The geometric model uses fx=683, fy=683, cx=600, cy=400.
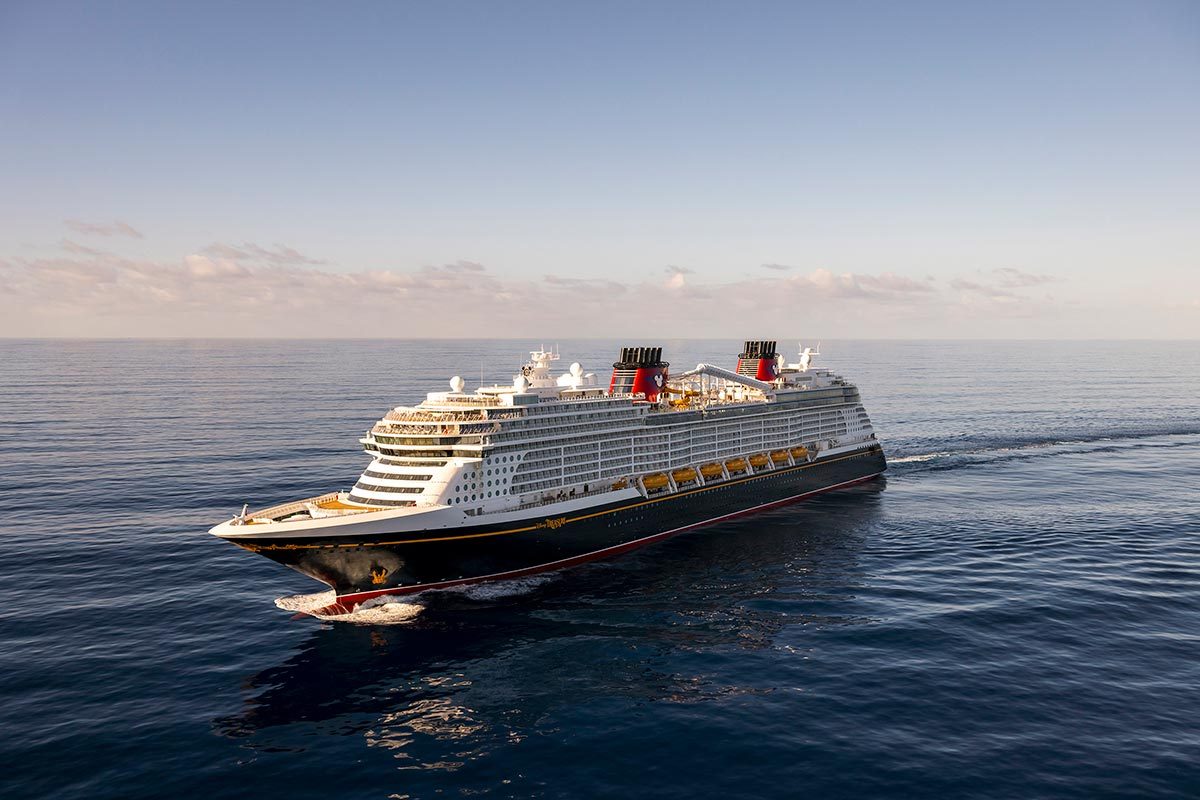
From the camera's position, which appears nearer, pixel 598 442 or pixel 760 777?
pixel 760 777

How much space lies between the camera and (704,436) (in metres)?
64.9

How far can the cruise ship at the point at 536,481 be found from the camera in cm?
4109

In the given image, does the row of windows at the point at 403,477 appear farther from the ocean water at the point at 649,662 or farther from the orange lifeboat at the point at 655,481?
the orange lifeboat at the point at 655,481

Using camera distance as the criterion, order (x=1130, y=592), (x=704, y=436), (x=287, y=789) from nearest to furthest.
A: (x=287, y=789)
(x=1130, y=592)
(x=704, y=436)

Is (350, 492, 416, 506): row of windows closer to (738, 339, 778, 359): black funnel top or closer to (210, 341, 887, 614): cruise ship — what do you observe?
(210, 341, 887, 614): cruise ship

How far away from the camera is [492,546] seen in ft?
148

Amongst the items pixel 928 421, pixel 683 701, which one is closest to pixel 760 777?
pixel 683 701

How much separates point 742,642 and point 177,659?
29.6 metres

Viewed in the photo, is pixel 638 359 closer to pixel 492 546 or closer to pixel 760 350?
pixel 760 350

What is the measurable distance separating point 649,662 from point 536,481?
17.2m

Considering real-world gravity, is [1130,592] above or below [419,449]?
below

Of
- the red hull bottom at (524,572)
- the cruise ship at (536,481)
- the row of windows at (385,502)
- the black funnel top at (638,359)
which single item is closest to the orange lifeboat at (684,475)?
the cruise ship at (536,481)

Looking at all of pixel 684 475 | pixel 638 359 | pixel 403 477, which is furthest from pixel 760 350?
pixel 403 477

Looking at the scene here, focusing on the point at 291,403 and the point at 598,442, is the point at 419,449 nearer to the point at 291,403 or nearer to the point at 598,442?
the point at 598,442
